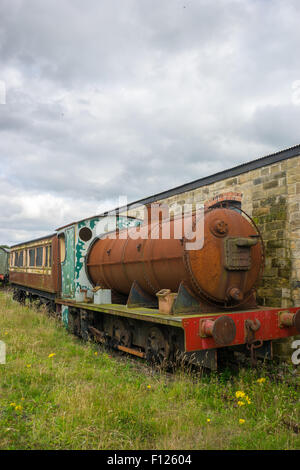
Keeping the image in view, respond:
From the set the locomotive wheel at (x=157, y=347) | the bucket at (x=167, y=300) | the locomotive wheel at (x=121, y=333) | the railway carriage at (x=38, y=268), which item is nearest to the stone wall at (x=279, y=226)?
the locomotive wheel at (x=157, y=347)

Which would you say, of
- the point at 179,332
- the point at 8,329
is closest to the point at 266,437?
the point at 179,332

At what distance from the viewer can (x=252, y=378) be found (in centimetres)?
532

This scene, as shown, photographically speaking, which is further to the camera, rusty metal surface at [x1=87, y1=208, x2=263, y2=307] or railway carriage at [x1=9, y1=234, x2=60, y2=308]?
railway carriage at [x1=9, y1=234, x2=60, y2=308]

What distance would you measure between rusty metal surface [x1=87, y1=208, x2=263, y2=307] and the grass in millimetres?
1308

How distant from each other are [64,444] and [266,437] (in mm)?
1914

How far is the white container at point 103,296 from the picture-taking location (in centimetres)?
806

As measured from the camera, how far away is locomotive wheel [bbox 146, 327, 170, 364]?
5.82 meters

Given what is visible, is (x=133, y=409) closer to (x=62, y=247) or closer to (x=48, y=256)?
(x=62, y=247)

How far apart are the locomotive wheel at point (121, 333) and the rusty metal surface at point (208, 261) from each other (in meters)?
0.97

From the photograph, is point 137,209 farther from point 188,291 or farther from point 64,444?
point 64,444

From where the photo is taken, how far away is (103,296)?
8.08 m

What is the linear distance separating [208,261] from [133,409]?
234cm

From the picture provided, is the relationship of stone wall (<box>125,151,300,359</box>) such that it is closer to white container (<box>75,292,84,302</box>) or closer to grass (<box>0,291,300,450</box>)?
grass (<box>0,291,300,450</box>)

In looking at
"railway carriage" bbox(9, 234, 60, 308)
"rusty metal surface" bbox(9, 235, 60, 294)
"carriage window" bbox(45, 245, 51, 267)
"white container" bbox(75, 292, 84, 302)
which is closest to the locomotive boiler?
"white container" bbox(75, 292, 84, 302)
